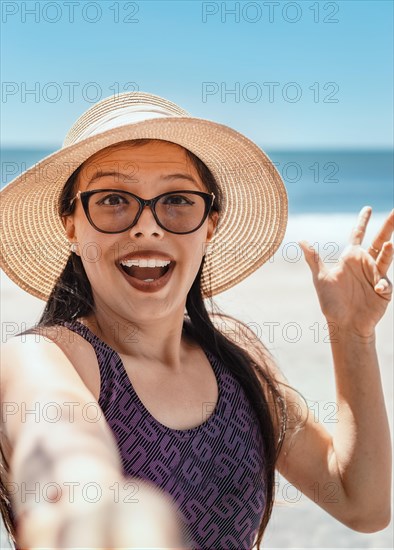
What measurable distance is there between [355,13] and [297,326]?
33.3 meters

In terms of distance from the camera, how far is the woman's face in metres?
2.39

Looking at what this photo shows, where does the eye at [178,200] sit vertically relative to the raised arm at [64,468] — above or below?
above

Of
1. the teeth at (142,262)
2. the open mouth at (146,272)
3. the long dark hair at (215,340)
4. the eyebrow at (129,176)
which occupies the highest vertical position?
the eyebrow at (129,176)

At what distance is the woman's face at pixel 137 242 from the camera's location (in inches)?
94.0

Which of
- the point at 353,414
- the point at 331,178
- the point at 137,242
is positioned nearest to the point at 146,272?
the point at 137,242

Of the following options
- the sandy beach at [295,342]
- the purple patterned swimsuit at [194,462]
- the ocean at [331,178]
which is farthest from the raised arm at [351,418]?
the ocean at [331,178]

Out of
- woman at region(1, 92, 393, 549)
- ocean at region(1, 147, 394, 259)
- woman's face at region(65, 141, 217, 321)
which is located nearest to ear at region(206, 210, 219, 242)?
woman at region(1, 92, 393, 549)

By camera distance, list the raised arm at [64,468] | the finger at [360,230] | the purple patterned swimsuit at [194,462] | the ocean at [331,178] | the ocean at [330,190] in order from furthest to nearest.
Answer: the ocean at [331,178] < the ocean at [330,190] < the finger at [360,230] < the purple patterned swimsuit at [194,462] < the raised arm at [64,468]

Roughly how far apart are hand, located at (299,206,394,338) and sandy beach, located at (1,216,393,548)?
129 cm

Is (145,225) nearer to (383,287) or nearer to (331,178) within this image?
(383,287)

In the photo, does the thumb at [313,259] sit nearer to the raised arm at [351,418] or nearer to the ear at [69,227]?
the raised arm at [351,418]

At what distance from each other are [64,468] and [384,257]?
1.29 metres

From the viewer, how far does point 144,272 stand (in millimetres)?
2471

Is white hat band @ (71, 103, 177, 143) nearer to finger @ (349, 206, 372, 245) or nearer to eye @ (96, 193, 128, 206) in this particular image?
eye @ (96, 193, 128, 206)
